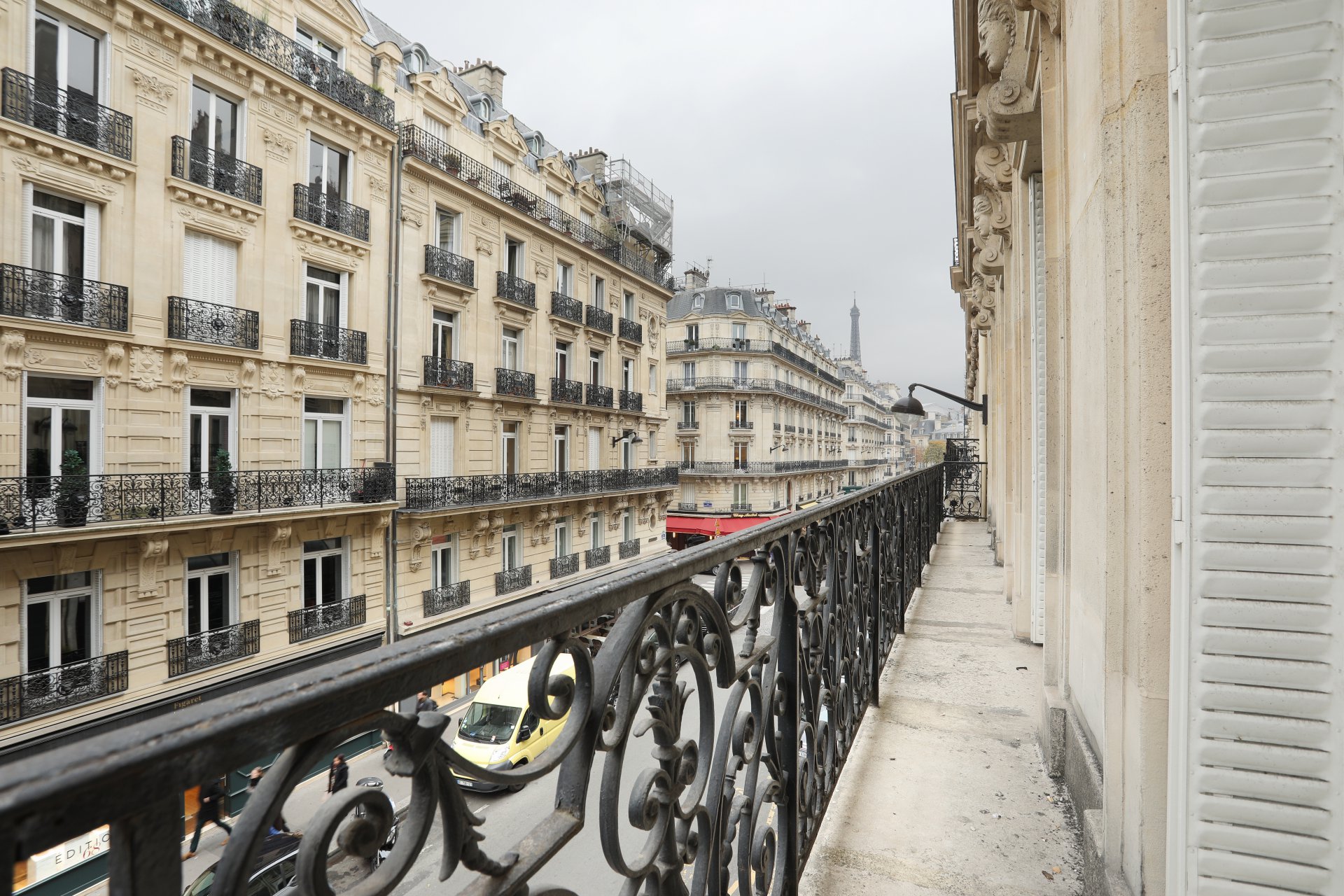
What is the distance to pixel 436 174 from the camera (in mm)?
15352

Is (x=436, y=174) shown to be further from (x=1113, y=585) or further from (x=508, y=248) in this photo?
(x=1113, y=585)

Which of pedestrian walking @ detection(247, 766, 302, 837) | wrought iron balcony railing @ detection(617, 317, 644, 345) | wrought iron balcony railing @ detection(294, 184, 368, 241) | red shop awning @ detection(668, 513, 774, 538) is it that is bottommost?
red shop awning @ detection(668, 513, 774, 538)

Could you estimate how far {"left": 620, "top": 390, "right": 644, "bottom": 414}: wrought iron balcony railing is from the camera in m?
22.6

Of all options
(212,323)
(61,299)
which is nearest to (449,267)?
(212,323)

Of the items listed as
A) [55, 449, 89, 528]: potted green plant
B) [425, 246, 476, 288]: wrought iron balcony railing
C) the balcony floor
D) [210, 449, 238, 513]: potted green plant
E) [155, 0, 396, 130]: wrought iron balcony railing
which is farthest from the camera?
[425, 246, 476, 288]: wrought iron balcony railing

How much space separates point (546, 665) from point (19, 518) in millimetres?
12047

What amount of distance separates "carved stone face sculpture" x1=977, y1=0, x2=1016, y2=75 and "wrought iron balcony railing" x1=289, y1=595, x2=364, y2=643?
13703 mm

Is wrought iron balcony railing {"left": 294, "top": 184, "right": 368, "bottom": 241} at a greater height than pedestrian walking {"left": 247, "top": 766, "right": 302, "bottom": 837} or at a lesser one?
greater

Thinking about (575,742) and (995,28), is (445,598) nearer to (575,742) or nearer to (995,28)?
(995,28)

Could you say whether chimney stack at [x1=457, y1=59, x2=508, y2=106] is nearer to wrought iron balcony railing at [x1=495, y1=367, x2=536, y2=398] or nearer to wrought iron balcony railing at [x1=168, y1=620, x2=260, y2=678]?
wrought iron balcony railing at [x1=495, y1=367, x2=536, y2=398]

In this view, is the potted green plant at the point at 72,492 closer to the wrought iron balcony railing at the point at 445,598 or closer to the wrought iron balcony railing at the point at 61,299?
the wrought iron balcony railing at the point at 61,299

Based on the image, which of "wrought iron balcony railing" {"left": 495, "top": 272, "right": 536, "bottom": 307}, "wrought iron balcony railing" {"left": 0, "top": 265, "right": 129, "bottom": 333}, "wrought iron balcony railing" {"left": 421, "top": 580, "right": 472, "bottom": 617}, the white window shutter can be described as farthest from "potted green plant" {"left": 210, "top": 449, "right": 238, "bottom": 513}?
"wrought iron balcony railing" {"left": 495, "top": 272, "right": 536, "bottom": 307}

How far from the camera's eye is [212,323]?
37.0ft

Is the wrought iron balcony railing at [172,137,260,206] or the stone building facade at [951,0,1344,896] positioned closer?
the stone building facade at [951,0,1344,896]
